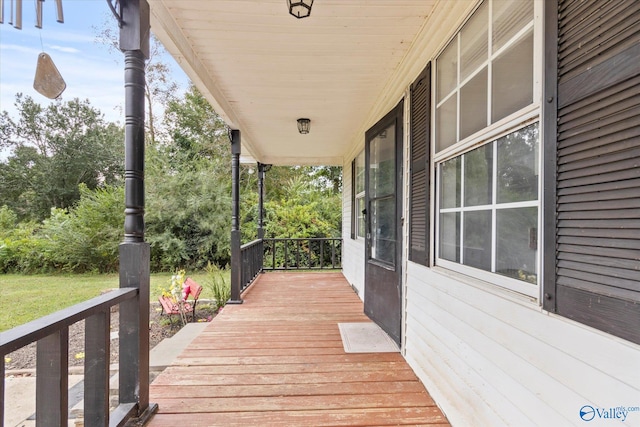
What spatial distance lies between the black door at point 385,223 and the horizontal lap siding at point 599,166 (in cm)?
165

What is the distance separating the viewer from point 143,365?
1725 millimetres

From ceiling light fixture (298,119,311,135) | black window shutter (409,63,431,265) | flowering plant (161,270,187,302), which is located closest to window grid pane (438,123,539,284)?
black window shutter (409,63,431,265)

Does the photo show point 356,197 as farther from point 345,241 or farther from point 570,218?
point 570,218

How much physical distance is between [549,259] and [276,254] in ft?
23.1

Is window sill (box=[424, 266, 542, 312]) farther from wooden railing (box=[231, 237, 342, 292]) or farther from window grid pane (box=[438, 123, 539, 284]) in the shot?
wooden railing (box=[231, 237, 342, 292])

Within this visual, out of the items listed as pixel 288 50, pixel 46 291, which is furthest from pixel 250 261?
pixel 46 291

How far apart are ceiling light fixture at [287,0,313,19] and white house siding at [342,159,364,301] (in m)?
3.29

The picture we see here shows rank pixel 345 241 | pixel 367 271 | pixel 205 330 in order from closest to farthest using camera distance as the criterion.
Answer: pixel 205 330 → pixel 367 271 → pixel 345 241

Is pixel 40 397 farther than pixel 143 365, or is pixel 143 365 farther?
pixel 143 365

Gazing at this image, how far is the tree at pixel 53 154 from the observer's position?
14539 mm

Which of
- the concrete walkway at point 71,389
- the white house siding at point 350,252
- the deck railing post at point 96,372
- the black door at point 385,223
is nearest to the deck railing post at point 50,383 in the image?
the deck railing post at point 96,372

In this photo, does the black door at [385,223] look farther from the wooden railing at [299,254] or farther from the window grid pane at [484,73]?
the wooden railing at [299,254]

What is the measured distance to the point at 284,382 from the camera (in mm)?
2094

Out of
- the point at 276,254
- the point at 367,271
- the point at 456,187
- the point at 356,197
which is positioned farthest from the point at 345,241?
the point at 456,187
